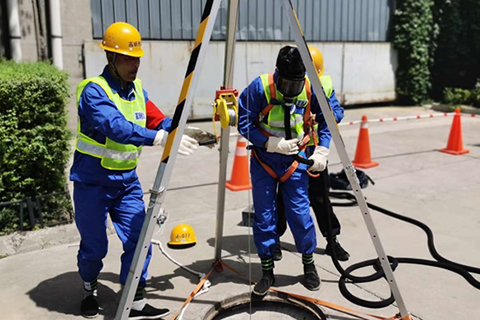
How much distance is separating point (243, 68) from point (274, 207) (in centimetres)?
837

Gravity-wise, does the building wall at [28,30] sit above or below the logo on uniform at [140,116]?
above

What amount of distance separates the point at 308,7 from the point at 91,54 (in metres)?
5.79

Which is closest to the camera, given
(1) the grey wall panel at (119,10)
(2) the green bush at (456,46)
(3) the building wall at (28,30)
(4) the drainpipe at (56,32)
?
(3) the building wall at (28,30)

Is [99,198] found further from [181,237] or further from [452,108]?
[452,108]

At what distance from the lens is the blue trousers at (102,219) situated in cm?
308

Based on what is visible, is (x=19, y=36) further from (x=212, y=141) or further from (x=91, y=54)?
(x=212, y=141)

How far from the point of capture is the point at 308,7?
12305 millimetres

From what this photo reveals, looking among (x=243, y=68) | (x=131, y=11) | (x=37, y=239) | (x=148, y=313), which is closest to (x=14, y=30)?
(x=131, y=11)

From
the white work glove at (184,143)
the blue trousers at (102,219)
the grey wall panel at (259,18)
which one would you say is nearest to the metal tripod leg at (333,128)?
the white work glove at (184,143)

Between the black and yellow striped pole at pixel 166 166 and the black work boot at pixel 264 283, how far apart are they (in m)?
1.15

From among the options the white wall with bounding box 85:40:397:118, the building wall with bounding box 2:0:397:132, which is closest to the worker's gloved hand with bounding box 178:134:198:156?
the building wall with bounding box 2:0:397:132

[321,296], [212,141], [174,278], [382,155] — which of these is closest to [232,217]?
[174,278]

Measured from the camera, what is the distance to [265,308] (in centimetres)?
346

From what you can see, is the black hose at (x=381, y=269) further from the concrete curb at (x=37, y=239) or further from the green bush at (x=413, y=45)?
A: the green bush at (x=413, y=45)
